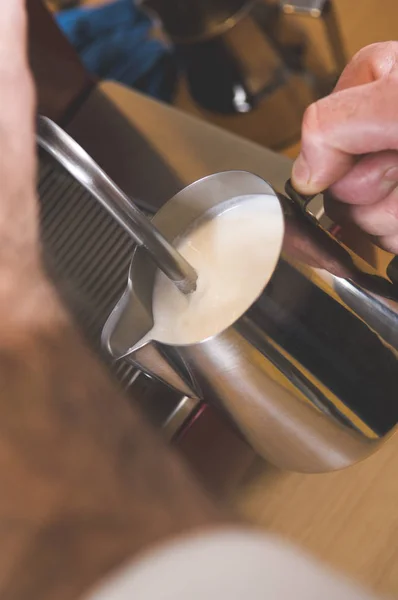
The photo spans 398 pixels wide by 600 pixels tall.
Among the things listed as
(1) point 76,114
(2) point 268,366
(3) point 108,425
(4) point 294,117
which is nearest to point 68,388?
(3) point 108,425

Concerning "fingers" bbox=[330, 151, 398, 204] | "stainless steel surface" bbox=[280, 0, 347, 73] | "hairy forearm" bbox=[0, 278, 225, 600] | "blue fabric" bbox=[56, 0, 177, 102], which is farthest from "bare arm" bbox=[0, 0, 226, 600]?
"blue fabric" bbox=[56, 0, 177, 102]

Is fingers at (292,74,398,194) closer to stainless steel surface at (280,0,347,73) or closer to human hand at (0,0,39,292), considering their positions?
human hand at (0,0,39,292)

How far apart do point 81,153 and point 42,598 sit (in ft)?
0.75

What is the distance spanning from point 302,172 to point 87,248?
181mm

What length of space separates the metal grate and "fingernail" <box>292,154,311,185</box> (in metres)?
0.14

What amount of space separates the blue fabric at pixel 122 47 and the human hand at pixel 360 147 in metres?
0.62

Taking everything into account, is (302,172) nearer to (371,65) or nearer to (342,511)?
(371,65)

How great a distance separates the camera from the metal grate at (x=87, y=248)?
38cm

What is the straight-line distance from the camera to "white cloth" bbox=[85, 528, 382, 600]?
0.44 feet

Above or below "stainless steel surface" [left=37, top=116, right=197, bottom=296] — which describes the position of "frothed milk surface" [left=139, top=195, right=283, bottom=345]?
below

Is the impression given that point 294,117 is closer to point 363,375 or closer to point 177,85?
point 177,85

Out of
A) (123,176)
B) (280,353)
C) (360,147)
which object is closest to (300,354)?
(280,353)

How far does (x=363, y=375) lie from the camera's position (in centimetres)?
31

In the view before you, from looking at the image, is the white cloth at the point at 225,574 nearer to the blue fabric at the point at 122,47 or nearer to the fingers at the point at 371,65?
the fingers at the point at 371,65
